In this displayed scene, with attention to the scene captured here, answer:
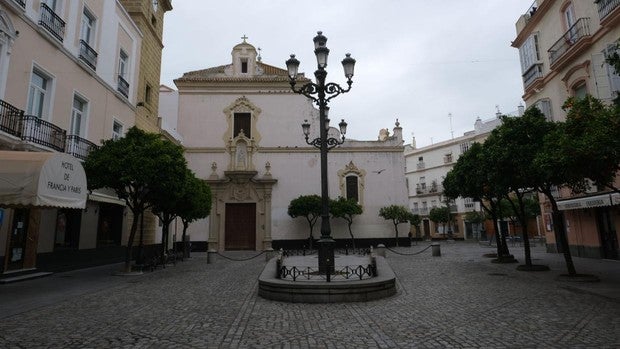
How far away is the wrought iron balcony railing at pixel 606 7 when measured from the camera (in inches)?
499

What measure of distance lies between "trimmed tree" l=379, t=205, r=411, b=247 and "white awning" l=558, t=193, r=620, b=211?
35.2 feet

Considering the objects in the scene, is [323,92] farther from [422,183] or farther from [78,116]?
[422,183]

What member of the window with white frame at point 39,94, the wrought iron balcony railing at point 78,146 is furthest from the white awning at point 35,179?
the wrought iron balcony railing at point 78,146

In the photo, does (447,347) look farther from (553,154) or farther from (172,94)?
(172,94)

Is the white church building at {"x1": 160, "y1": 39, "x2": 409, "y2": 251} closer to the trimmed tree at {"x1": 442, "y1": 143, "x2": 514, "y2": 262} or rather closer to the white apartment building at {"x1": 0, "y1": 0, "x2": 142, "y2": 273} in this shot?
the white apartment building at {"x1": 0, "y1": 0, "x2": 142, "y2": 273}

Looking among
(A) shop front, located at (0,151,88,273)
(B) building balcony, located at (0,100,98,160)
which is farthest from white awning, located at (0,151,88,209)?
(B) building balcony, located at (0,100,98,160)

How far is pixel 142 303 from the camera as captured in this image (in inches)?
313

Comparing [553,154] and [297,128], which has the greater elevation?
[297,128]

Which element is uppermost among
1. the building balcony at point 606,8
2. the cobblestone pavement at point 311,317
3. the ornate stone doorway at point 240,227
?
the building balcony at point 606,8

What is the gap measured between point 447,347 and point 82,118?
1487cm

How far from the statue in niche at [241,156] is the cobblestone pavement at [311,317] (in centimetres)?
1679

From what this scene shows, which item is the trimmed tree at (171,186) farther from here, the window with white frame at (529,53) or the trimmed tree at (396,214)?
the window with white frame at (529,53)

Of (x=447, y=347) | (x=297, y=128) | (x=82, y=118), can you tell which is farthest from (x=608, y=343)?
(x=297, y=128)

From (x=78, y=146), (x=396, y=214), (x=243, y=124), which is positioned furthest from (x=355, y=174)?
(x=78, y=146)
